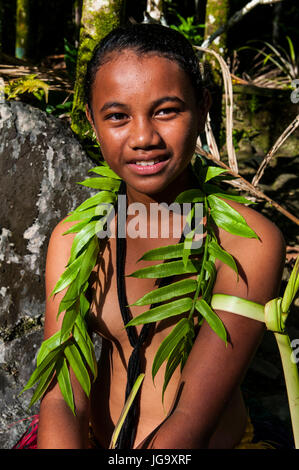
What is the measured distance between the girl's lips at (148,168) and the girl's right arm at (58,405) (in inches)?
17.1

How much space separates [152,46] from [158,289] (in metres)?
0.69

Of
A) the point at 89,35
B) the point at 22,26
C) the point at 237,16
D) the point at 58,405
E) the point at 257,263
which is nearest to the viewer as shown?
the point at 257,263

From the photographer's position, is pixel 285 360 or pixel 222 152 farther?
pixel 222 152

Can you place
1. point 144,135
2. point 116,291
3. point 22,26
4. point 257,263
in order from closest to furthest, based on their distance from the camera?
point 144,135
point 257,263
point 116,291
point 22,26

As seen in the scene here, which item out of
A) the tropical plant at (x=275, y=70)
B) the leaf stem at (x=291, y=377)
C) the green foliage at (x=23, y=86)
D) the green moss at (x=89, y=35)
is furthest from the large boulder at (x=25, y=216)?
the tropical plant at (x=275, y=70)

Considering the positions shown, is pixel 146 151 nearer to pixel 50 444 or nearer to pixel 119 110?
pixel 119 110

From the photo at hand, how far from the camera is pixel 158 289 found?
1.57 metres

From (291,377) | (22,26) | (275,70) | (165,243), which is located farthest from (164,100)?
(275,70)

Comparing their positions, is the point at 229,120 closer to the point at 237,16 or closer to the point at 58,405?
the point at 237,16

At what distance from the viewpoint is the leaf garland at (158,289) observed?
5.08 ft

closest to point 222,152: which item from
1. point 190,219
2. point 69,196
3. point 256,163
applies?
point 256,163

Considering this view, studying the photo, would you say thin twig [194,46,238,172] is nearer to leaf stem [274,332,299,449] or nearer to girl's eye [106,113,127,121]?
girl's eye [106,113,127,121]

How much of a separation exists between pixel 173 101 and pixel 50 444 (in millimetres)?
1031
